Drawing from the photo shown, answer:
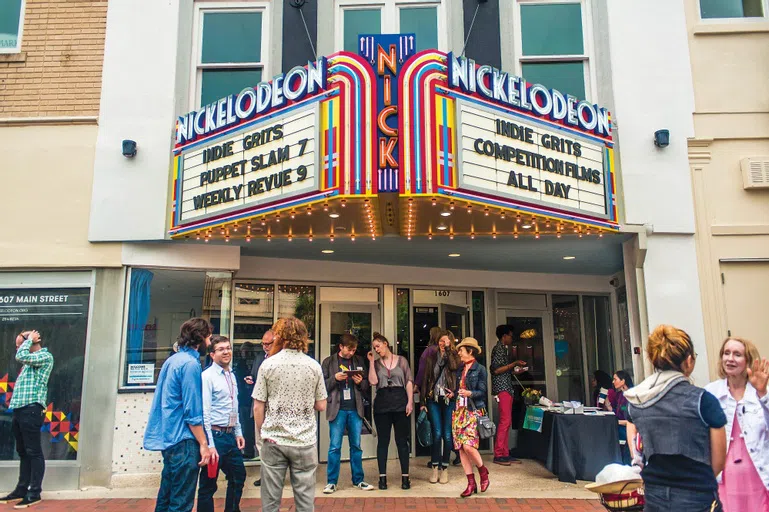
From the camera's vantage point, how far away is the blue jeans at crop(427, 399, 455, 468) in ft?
24.8

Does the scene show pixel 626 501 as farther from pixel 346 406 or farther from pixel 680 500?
pixel 346 406

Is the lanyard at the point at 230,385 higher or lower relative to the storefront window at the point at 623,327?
lower

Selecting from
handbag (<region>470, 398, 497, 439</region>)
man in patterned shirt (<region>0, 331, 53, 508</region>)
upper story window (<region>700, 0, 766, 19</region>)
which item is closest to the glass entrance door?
handbag (<region>470, 398, 497, 439</region>)

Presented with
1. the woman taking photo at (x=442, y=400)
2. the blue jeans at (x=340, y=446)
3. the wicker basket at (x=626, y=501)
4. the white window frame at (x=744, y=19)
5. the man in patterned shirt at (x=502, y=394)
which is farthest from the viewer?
the man in patterned shirt at (x=502, y=394)

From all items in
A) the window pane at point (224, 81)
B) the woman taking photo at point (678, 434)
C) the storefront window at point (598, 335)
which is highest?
the window pane at point (224, 81)

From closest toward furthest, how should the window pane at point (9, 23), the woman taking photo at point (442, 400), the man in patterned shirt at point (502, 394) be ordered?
the woman taking photo at point (442, 400) → the window pane at point (9, 23) → the man in patterned shirt at point (502, 394)

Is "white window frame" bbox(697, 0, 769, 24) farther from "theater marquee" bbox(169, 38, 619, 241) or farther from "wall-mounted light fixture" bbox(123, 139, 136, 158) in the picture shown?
"wall-mounted light fixture" bbox(123, 139, 136, 158)

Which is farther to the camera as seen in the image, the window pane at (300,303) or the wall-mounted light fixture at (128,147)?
the window pane at (300,303)

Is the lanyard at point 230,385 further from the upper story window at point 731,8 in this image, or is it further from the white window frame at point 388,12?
the upper story window at point 731,8

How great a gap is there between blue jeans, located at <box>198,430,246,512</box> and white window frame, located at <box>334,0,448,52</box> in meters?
5.56

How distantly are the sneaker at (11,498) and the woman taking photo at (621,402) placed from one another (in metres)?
7.11

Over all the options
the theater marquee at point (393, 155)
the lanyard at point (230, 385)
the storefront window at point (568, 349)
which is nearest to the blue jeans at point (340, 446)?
the lanyard at point (230, 385)

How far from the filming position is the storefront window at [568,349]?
34.9ft

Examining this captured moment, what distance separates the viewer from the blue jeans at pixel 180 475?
15.0ft
